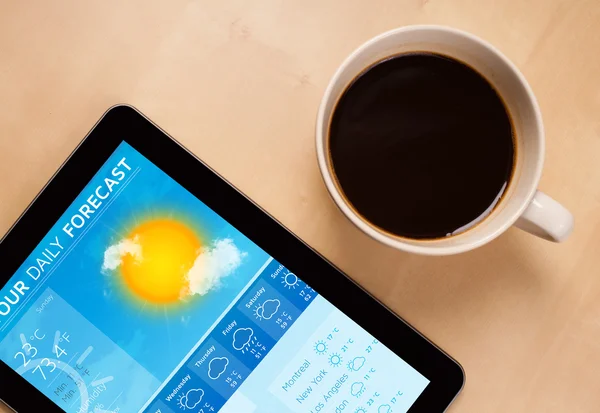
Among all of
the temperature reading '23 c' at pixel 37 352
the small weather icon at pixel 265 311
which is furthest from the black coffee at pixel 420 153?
the temperature reading '23 c' at pixel 37 352

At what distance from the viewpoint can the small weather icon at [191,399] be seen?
0.52 metres

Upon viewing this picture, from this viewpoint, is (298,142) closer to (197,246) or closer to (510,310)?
(197,246)

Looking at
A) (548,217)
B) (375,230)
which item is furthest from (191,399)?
(548,217)

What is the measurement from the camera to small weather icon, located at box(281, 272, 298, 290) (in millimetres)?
525

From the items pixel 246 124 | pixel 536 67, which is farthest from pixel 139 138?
pixel 536 67

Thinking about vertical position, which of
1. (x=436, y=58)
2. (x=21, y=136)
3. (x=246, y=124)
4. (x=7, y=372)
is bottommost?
(x=7, y=372)

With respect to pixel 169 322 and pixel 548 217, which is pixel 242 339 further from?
pixel 548 217

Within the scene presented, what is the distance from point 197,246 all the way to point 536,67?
364mm

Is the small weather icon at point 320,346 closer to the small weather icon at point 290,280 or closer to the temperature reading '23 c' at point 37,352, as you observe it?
the small weather icon at point 290,280

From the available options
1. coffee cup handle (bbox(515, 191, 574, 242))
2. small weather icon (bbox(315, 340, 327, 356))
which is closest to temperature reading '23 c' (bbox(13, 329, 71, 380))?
small weather icon (bbox(315, 340, 327, 356))

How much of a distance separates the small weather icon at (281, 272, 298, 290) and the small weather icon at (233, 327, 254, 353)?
0.05 metres

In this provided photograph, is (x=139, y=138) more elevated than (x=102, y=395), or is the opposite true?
(x=139, y=138)

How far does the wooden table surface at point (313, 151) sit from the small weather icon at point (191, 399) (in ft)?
0.59

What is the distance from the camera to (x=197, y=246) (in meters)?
0.52
